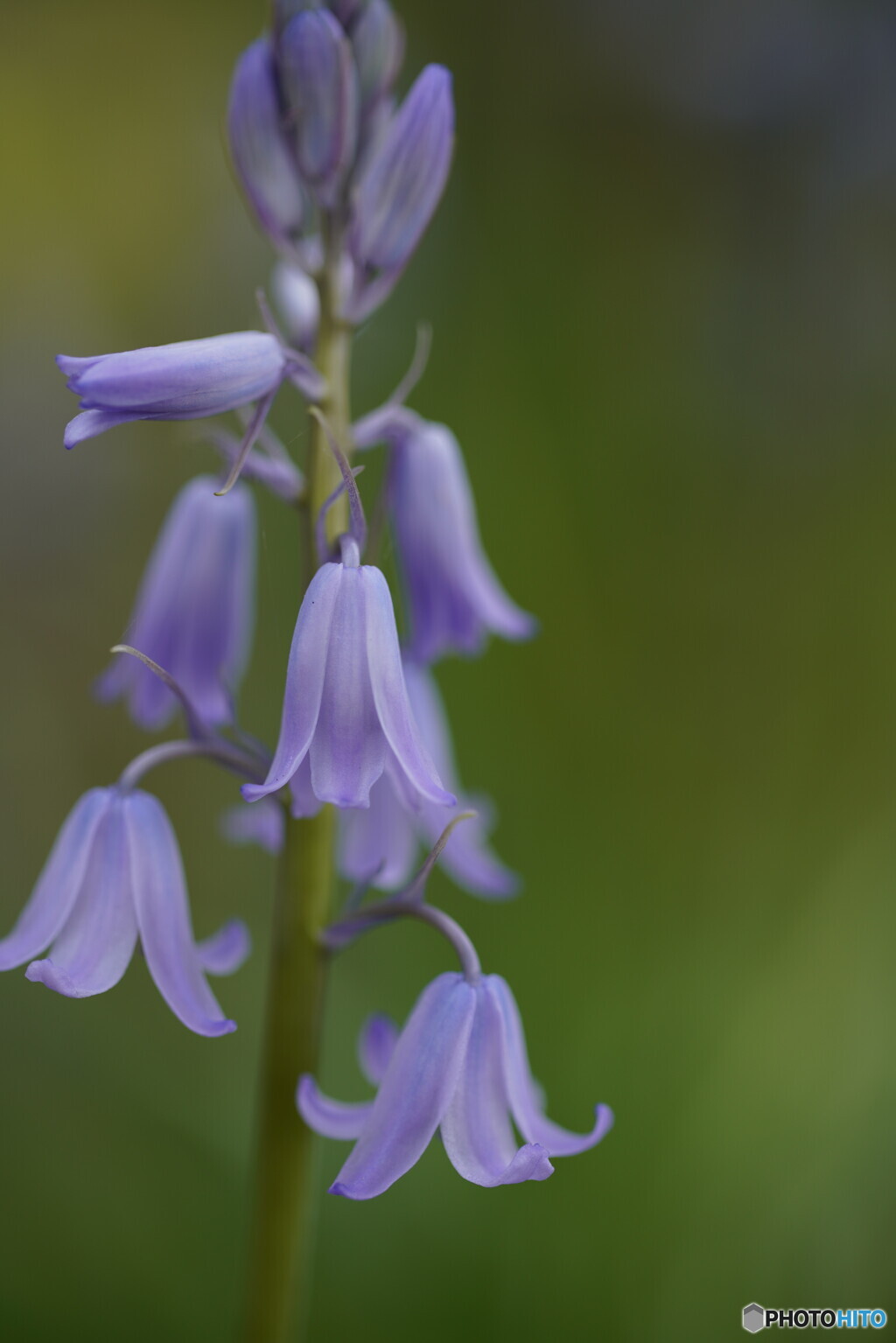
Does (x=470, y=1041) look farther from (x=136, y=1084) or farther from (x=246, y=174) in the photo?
(x=136, y=1084)

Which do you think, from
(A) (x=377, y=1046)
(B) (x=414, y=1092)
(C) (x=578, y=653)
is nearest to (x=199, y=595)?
(A) (x=377, y=1046)

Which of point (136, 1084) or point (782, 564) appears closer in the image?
point (136, 1084)

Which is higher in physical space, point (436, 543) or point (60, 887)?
point (436, 543)

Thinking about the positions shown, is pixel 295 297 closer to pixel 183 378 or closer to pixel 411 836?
pixel 183 378

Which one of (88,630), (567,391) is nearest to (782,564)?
(567,391)

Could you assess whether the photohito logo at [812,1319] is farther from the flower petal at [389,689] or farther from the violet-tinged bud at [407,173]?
the violet-tinged bud at [407,173]
